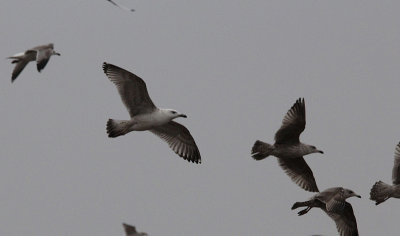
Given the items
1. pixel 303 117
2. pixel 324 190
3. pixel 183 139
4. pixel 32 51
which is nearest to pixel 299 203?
pixel 324 190

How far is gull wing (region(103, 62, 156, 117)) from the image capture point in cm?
1523

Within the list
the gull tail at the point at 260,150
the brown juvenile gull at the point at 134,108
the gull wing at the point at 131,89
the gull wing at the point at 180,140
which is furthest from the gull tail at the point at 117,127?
the gull tail at the point at 260,150

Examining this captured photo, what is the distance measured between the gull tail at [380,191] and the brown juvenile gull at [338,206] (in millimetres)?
517

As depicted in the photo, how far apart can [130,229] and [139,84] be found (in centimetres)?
261

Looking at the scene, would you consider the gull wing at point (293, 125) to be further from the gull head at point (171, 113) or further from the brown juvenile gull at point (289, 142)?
the gull head at point (171, 113)

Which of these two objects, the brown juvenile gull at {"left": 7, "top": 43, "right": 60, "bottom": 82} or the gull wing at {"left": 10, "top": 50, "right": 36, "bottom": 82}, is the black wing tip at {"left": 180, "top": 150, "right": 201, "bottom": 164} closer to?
the brown juvenile gull at {"left": 7, "top": 43, "right": 60, "bottom": 82}

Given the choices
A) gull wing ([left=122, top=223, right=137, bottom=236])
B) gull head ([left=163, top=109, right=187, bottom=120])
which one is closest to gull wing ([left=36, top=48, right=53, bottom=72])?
gull head ([left=163, top=109, right=187, bottom=120])

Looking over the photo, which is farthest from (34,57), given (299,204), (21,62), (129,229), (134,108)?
(299,204)

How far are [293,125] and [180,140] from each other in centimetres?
229

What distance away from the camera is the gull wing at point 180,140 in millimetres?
17141

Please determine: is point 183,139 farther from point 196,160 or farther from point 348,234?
point 348,234

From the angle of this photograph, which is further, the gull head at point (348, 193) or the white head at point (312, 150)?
the white head at point (312, 150)

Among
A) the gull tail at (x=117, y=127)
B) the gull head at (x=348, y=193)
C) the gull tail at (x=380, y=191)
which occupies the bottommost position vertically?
the gull head at (x=348, y=193)

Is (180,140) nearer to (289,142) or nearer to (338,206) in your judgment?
(289,142)
